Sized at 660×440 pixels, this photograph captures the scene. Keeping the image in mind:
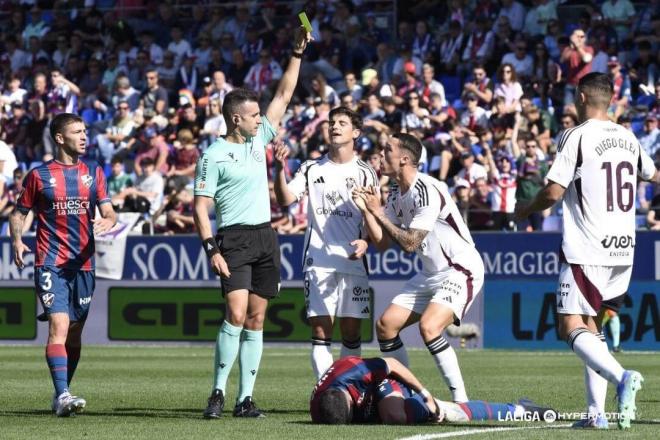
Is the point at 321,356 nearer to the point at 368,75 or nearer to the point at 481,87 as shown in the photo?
the point at 481,87

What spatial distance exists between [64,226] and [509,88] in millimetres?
15228

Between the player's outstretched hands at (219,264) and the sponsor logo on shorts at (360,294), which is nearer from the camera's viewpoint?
the player's outstretched hands at (219,264)

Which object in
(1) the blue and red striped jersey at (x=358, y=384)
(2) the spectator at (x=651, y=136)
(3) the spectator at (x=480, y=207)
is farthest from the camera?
(2) the spectator at (x=651, y=136)

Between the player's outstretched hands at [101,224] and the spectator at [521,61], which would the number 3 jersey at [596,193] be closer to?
the player's outstretched hands at [101,224]

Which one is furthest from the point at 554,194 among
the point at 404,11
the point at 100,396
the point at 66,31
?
the point at 66,31

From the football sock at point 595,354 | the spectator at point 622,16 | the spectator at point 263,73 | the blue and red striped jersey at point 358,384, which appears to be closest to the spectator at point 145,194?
the spectator at point 263,73

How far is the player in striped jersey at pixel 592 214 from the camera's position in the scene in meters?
9.24

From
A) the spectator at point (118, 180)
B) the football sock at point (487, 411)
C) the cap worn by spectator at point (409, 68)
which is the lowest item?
the football sock at point (487, 411)

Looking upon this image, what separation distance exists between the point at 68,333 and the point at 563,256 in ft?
14.3

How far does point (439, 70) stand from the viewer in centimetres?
2772

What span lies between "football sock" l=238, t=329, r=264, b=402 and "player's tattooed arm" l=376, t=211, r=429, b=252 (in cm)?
135

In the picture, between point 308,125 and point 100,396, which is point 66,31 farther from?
point 100,396

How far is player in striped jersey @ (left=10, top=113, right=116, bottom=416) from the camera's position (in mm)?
11008

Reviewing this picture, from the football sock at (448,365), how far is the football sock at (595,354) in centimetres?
148
